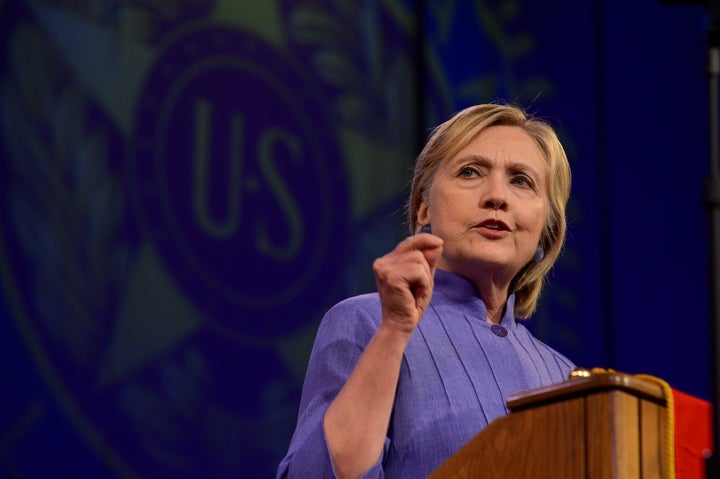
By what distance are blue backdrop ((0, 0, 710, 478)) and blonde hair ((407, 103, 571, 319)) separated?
147 centimetres

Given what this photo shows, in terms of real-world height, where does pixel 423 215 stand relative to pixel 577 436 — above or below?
above

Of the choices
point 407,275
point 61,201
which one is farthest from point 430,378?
point 61,201

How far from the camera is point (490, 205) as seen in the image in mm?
1598

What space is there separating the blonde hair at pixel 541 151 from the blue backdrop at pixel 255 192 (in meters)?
1.47

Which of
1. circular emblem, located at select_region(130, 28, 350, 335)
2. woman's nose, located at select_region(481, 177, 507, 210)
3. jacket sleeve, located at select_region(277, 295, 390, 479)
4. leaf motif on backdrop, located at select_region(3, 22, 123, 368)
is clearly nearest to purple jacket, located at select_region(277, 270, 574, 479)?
jacket sleeve, located at select_region(277, 295, 390, 479)

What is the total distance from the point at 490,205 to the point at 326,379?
386 millimetres

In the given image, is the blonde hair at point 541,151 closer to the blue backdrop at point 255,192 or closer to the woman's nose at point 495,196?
the woman's nose at point 495,196

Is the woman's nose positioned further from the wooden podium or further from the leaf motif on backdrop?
the leaf motif on backdrop

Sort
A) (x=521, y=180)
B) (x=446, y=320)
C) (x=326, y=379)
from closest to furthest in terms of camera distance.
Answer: (x=326, y=379)
(x=446, y=320)
(x=521, y=180)

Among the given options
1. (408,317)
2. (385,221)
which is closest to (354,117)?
(385,221)

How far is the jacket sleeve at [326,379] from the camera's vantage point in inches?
50.7

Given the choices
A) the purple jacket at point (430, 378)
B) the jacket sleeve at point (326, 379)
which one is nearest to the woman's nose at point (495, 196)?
the purple jacket at point (430, 378)

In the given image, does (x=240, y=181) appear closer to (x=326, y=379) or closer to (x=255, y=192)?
(x=255, y=192)

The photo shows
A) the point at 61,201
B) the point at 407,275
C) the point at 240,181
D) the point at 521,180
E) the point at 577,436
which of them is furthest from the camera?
the point at 240,181
